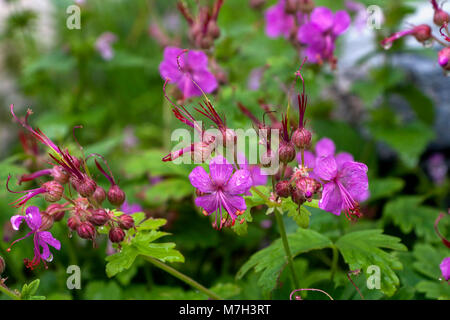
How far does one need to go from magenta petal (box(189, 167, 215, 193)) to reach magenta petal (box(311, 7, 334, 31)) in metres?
1.03

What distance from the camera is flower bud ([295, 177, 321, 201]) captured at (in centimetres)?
124


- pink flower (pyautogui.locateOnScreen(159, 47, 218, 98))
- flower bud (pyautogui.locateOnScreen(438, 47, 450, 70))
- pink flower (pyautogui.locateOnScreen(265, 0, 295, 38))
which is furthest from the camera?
A: pink flower (pyautogui.locateOnScreen(265, 0, 295, 38))

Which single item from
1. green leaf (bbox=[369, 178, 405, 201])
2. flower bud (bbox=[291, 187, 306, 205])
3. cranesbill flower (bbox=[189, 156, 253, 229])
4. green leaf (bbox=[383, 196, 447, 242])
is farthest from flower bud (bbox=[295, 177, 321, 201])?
green leaf (bbox=[369, 178, 405, 201])

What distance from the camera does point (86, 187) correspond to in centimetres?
131

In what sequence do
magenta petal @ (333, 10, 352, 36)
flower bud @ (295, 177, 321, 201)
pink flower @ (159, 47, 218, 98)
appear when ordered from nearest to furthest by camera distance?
flower bud @ (295, 177, 321, 201) < pink flower @ (159, 47, 218, 98) < magenta petal @ (333, 10, 352, 36)

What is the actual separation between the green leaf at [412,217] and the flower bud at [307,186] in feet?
3.12

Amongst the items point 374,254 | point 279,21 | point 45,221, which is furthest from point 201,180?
point 279,21

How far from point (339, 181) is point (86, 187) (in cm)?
70

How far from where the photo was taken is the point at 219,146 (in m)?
1.33

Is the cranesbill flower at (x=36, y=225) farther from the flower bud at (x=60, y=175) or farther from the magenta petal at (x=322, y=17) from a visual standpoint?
the magenta petal at (x=322, y=17)

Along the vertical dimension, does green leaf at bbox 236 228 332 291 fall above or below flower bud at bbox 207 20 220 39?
below

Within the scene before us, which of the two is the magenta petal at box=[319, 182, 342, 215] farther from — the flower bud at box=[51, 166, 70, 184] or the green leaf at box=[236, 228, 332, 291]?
the flower bud at box=[51, 166, 70, 184]

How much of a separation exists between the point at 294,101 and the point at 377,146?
617 mm

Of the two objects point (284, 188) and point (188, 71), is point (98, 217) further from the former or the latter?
point (188, 71)
